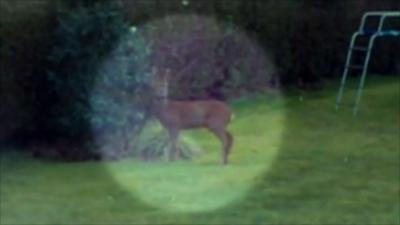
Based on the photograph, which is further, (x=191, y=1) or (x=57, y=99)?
(x=191, y=1)

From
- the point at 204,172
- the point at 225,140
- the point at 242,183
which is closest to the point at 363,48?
the point at 225,140

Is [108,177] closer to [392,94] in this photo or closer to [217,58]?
[217,58]

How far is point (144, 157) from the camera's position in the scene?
1141cm

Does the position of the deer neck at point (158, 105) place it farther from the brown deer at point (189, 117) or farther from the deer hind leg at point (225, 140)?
the deer hind leg at point (225, 140)

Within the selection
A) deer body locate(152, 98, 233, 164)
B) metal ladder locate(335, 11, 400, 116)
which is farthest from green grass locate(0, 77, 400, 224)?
metal ladder locate(335, 11, 400, 116)

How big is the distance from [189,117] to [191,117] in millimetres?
21

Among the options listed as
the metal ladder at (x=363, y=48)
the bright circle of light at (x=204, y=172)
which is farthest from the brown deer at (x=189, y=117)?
the metal ladder at (x=363, y=48)

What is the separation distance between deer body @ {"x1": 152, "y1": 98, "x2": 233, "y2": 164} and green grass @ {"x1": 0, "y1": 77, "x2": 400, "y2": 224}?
0.82 ft

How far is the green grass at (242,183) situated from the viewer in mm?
8711

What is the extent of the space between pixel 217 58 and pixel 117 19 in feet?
11.0

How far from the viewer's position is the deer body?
441 inches

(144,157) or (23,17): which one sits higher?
(23,17)

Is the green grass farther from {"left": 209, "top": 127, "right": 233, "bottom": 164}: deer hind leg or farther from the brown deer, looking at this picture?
the brown deer

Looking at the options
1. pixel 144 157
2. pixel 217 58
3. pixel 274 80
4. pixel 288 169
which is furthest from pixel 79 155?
pixel 274 80
